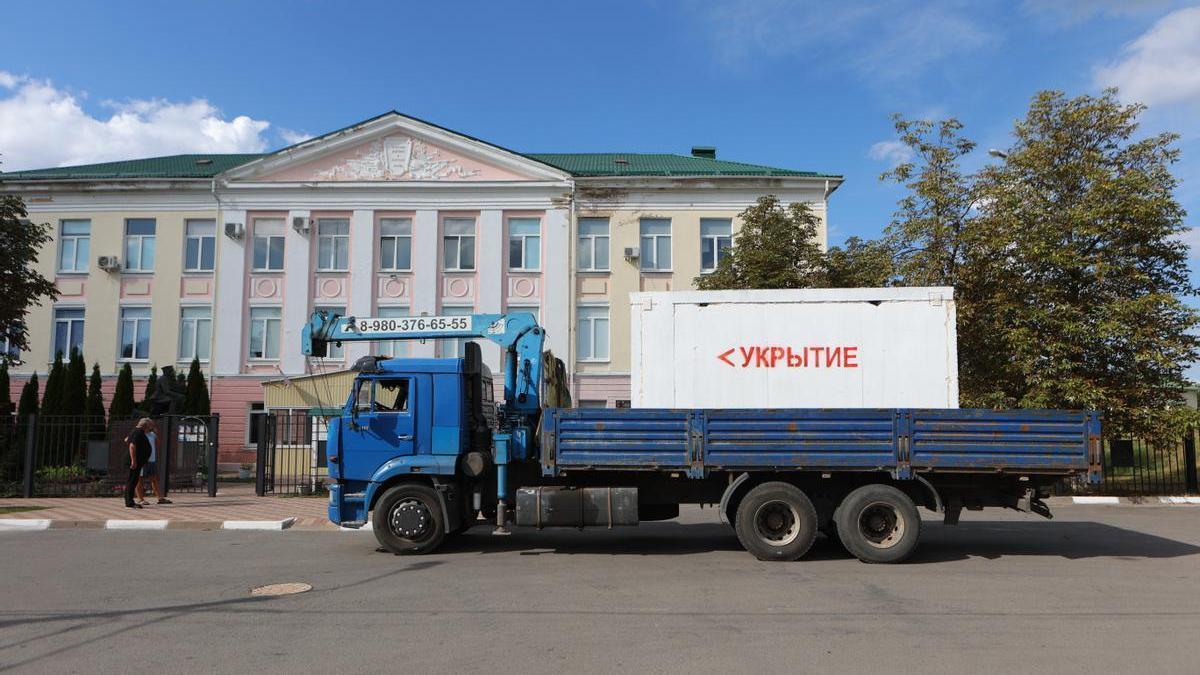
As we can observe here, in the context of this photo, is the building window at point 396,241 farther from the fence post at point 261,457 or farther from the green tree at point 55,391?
the fence post at point 261,457

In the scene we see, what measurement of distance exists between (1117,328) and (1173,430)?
2667 mm

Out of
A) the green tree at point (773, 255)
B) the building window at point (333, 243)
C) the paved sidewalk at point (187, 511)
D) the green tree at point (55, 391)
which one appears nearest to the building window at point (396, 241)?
the building window at point (333, 243)

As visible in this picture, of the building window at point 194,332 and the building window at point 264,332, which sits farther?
the building window at point 194,332

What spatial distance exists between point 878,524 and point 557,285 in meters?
20.7

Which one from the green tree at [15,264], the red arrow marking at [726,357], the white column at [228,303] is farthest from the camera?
the white column at [228,303]

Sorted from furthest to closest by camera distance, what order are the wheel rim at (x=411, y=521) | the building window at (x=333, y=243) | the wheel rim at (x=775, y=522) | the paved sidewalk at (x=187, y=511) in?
the building window at (x=333, y=243), the paved sidewalk at (x=187, y=511), the wheel rim at (x=411, y=521), the wheel rim at (x=775, y=522)

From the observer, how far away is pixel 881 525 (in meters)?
9.48

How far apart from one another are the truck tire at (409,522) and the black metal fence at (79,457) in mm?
8932

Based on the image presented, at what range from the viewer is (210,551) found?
10516 mm

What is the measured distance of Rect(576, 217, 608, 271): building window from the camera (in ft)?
97.0

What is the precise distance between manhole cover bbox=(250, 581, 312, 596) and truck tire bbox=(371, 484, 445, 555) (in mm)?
1867

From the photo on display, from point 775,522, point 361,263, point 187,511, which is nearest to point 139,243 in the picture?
point 361,263

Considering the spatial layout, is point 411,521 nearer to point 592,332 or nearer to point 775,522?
point 775,522

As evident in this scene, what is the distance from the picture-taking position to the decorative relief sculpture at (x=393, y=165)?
29.4 metres
